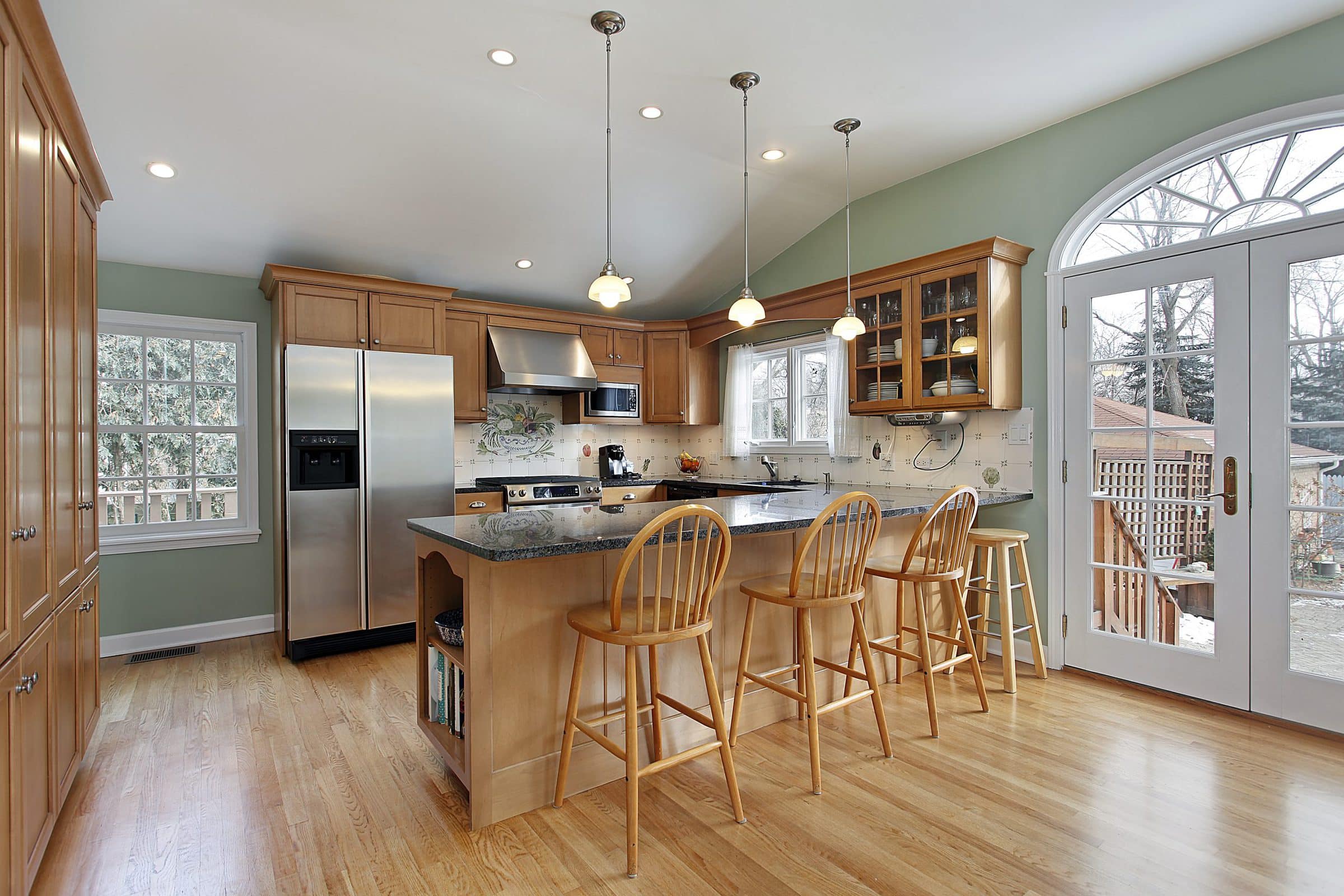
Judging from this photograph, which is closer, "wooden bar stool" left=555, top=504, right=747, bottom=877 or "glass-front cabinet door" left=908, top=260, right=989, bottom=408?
"wooden bar stool" left=555, top=504, right=747, bottom=877

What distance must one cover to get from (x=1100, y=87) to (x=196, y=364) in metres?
5.05

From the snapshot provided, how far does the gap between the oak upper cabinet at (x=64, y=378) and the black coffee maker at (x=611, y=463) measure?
11.5ft

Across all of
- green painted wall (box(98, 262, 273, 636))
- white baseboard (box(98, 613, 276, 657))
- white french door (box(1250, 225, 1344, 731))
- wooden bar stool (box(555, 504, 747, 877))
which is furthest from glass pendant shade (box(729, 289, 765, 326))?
white baseboard (box(98, 613, 276, 657))

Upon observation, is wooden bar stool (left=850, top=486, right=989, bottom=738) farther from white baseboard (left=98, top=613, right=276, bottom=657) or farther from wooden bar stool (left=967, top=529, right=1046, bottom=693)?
white baseboard (left=98, top=613, right=276, bottom=657)

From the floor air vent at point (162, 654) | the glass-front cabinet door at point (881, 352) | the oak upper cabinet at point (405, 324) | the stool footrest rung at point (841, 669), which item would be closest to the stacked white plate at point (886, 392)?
the glass-front cabinet door at point (881, 352)

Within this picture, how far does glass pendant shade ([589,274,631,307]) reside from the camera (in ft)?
8.14

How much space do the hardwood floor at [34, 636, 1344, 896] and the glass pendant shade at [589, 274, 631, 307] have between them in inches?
67.0

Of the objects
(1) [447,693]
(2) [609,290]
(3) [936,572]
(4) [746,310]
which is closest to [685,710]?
(1) [447,693]

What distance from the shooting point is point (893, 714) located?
2.88 meters

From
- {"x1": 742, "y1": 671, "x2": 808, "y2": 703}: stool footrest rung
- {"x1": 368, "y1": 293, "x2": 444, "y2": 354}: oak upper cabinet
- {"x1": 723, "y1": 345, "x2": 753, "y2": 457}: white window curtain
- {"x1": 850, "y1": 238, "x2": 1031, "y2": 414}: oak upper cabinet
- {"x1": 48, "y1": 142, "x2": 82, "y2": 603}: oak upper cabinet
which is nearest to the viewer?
{"x1": 48, "y1": 142, "x2": 82, "y2": 603}: oak upper cabinet

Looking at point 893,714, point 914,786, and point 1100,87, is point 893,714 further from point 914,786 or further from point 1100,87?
point 1100,87

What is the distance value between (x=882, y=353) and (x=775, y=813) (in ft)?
8.66

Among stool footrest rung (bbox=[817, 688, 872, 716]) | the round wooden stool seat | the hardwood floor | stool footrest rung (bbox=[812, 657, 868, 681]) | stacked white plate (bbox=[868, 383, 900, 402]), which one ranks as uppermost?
stacked white plate (bbox=[868, 383, 900, 402])

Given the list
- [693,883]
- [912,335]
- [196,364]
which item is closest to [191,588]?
[196,364]
